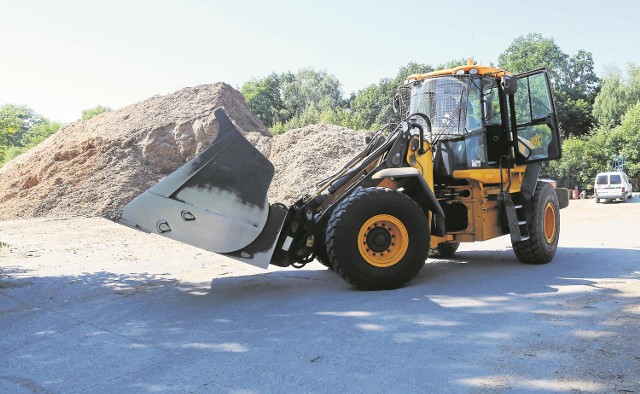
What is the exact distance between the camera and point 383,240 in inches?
261

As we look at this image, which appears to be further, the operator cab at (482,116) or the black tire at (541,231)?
the black tire at (541,231)

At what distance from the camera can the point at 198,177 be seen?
6.06 m

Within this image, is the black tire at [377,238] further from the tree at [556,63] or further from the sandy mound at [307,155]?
the tree at [556,63]

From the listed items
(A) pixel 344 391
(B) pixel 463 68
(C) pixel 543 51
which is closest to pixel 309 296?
(A) pixel 344 391

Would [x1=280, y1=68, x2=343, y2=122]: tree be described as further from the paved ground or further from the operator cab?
the paved ground

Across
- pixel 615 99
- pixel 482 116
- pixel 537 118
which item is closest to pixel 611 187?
pixel 537 118

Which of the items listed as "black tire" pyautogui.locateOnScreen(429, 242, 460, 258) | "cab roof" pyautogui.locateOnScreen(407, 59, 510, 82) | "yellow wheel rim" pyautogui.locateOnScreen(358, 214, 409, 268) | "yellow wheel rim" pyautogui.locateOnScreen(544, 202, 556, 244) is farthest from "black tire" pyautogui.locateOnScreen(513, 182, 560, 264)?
"yellow wheel rim" pyautogui.locateOnScreen(358, 214, 409, 268)

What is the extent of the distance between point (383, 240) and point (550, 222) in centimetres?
353

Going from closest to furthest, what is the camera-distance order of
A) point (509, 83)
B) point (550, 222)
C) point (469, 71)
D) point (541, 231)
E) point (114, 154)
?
point (509, 83), point (469, 71), point (541, 231), point (550, 222), point (114, 154)

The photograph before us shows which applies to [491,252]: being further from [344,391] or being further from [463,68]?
[344,391]

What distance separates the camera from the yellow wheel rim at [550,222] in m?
8.69

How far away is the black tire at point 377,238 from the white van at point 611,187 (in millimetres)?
25824

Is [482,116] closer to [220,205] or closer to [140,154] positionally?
[220,205]

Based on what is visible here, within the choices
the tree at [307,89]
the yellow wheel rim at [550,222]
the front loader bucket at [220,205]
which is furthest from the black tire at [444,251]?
the tree at [307,89]
